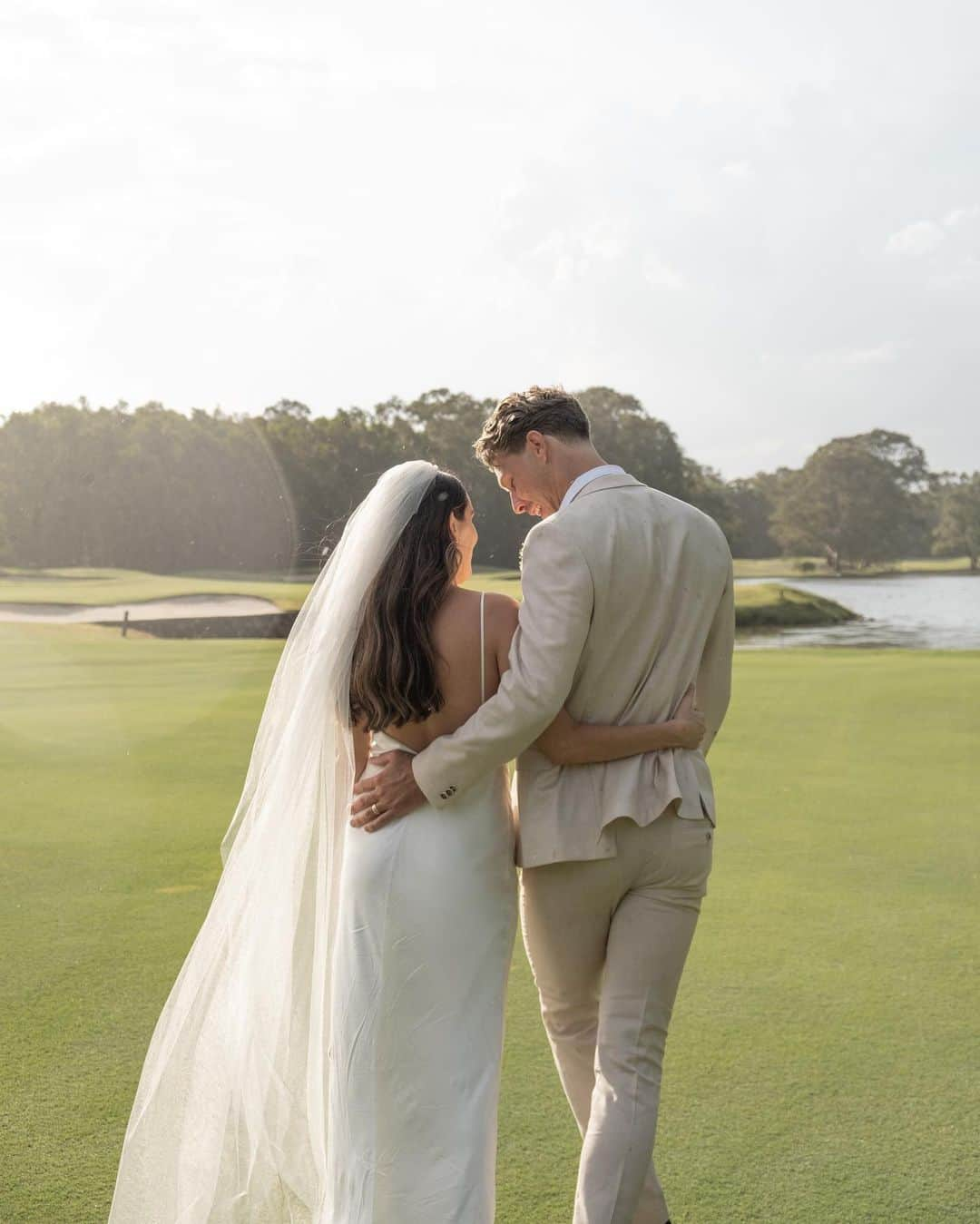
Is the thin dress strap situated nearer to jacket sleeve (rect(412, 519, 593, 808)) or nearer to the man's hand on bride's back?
jacket sleeve (rect(412, 519, 593, 808))

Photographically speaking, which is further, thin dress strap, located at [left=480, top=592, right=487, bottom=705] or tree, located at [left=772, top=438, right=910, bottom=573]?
tree, located at [left=772, top=438, right=910, bottom=573]

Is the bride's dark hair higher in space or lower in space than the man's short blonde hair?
lower

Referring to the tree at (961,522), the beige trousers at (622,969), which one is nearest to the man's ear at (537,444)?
the beige trousers at (622,969)

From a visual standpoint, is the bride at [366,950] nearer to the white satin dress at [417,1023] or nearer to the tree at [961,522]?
the white satin dress at [417,1023]

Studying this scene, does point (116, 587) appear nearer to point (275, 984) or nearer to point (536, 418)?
point (275, 984)

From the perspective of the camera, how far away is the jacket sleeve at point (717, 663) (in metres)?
2.50

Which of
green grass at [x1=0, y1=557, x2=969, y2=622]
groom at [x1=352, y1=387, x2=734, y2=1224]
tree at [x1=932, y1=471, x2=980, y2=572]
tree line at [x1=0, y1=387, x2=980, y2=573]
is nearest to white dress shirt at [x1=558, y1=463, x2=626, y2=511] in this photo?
groom at [x1=352, y1=387, x2=734, y2=1224]

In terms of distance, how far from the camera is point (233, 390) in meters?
29.3

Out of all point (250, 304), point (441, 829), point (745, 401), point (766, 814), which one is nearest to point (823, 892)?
point (766, 814)

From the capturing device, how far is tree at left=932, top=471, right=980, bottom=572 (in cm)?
2980

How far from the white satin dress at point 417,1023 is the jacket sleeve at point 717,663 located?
50cm

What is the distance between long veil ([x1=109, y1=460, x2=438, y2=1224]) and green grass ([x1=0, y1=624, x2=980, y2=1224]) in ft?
0.74

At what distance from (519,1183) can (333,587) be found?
132cm

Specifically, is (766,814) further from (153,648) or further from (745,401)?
(745,401)
